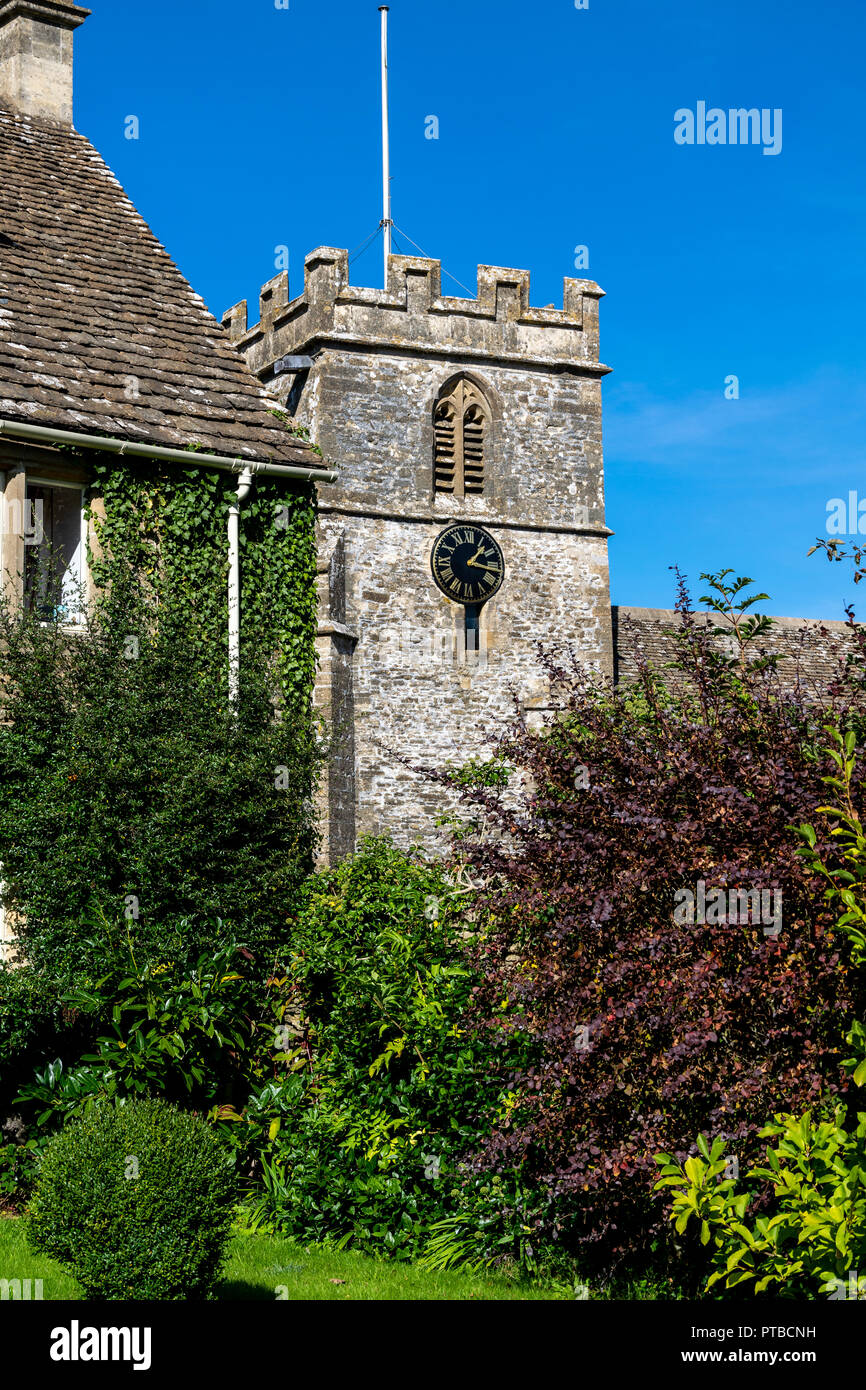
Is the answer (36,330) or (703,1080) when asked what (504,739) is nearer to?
(703,1080)

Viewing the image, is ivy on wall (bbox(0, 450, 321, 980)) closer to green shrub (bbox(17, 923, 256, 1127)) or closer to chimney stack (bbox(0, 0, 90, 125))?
green shrub (bbox(17, 923, 256, 1127))

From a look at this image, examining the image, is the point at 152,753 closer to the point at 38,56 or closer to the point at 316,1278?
the point at 316,1278

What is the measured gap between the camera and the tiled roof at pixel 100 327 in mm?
12586

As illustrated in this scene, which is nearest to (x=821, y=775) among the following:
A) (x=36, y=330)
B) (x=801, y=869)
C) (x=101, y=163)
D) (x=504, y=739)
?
(x=801, y=869)

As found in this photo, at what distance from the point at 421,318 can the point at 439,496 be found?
10.5 ft

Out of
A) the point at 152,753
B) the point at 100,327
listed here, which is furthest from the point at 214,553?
the point at 100,327

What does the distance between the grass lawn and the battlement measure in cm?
1900

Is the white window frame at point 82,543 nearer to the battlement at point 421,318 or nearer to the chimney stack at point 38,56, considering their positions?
the chimney stack at point 38,56

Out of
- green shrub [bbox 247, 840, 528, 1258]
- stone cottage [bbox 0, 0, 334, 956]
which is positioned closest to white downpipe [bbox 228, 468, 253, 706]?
stone cottage [bbox 0, 0, 334, 956]

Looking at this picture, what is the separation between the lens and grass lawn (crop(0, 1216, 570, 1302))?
25.7 feet

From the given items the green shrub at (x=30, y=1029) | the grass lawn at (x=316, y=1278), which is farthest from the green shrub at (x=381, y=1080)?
the green shrub at (x=30, y=1029)

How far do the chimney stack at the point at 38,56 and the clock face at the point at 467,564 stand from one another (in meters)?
10.9

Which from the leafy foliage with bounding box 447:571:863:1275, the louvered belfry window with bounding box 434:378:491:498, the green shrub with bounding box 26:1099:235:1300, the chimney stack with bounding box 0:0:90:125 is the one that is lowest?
the green shrub with bounding box 26:1099:235:1300

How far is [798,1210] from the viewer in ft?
18.5
